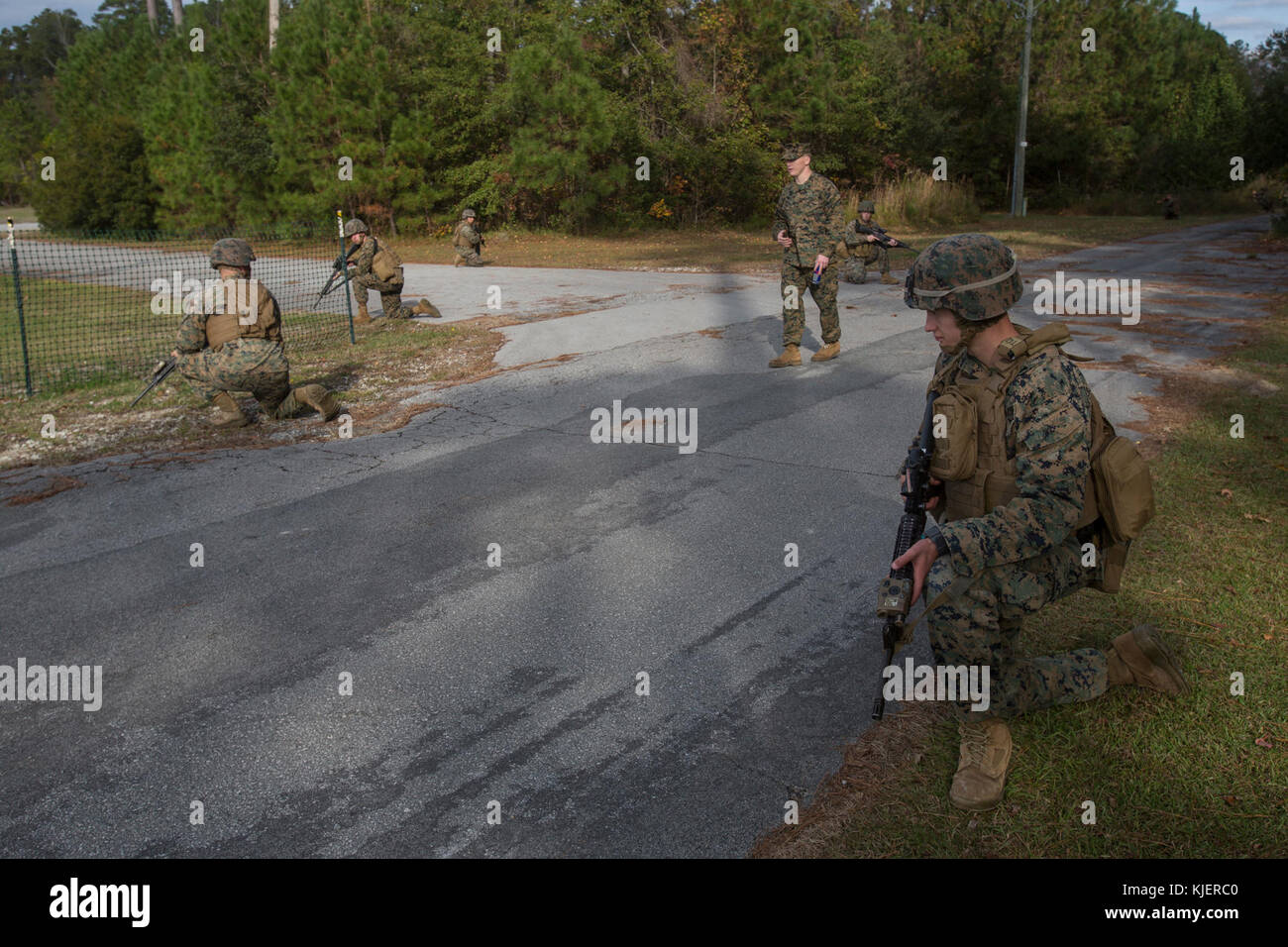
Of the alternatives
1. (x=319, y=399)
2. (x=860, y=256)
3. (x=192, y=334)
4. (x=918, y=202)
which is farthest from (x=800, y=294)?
(x=918, y=202)

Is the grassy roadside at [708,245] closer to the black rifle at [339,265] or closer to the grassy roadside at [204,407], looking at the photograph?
the grassy roadside at [204,407]

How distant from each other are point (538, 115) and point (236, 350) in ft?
73.8

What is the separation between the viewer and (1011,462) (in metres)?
3.18

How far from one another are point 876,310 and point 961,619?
11091 mm

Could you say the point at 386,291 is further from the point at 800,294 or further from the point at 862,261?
the point at 862,261

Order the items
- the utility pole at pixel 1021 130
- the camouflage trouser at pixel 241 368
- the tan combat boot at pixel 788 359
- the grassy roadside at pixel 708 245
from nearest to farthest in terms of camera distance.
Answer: the camouflage trouser at pixel 241 368, the tan combat boot at pixel 788 359, the grassy roadside at pixel 708 245, the utility pole at pixel 1021 130

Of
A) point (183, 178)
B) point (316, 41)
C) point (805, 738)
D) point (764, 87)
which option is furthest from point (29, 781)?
point (183, 178)

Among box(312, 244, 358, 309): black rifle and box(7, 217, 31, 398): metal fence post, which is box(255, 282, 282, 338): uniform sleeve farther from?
box(312, 244, 358, 309): black rifle

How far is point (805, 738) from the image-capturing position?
146 inches

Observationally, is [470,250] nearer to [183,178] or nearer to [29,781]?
[183,178]

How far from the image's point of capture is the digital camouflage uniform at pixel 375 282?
14.0m

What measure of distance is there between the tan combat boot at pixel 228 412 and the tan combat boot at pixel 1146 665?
7.27 metres

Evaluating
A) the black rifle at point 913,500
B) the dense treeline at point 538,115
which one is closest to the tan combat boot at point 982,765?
the black rifle at point 913,500
